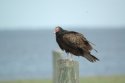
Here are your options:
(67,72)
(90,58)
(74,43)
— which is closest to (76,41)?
(74,43)

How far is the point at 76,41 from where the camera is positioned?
8.01m

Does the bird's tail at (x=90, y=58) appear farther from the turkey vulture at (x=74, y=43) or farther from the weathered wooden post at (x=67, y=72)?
the weathered wooden post at (x=67, y=72)

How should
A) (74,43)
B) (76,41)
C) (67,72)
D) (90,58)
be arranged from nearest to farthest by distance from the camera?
(67,72) → (90,58) → (76,41) → (74,43)

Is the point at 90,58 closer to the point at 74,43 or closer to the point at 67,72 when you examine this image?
the point at 74,43

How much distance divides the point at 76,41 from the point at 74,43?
0.52 feet

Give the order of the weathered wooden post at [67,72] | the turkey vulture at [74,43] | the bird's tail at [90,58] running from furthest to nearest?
the turkey vulture at [74,43], the bird's tail at [90,58], the weathered wooden post at [67,72]

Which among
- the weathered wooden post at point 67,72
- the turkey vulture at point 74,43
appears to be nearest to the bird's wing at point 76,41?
the turkey vulture at point 74,43

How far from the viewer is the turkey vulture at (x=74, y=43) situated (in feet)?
25.1

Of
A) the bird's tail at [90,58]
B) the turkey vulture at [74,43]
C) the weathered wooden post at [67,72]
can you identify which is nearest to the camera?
the weathered wooden post at [67,72]

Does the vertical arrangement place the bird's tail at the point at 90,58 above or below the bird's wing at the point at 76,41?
below

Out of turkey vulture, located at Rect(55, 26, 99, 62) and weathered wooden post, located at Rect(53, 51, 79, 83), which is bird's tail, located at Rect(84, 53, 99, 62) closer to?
turkey vulture, located at Rect(55, 26, 99, 62)

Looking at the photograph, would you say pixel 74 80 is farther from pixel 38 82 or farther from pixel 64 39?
pixel 38 82

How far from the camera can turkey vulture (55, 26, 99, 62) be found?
7645 millimetres

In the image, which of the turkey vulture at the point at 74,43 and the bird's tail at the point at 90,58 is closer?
the bird's tail at the point at 90,58
